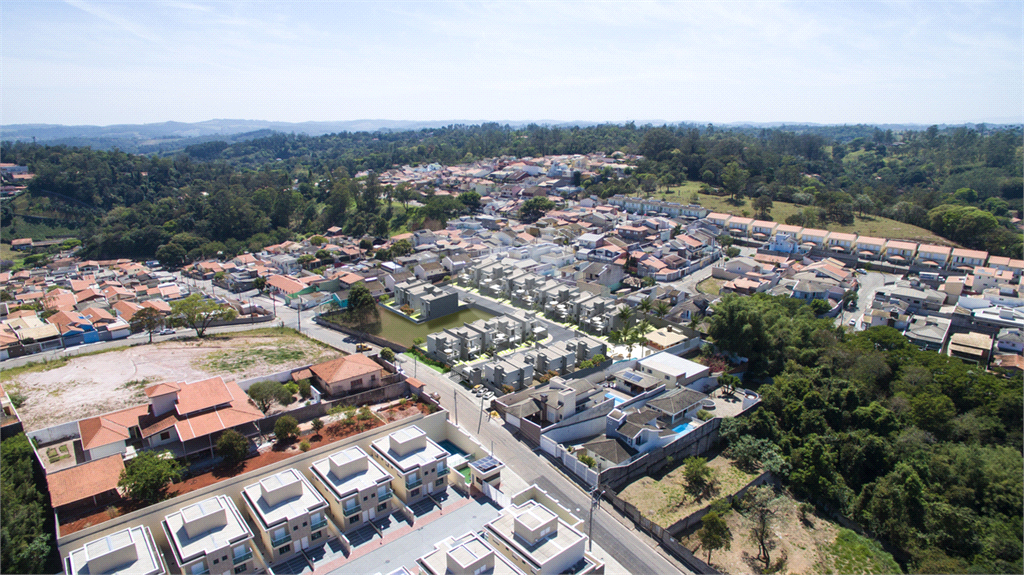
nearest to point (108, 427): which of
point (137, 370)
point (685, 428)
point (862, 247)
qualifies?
point (137, 370)

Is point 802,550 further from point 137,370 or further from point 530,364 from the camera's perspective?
point 137,370

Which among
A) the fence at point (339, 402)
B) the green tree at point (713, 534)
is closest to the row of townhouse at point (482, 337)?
the fence at point (339, 402)

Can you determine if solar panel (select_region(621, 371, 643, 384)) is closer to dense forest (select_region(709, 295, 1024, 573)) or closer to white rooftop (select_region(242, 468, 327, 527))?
dense forest (select_region(709, 295, 1024, 573))

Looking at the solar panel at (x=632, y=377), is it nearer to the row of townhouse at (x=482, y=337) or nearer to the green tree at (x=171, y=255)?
the row of townhouse at (x=482, y=337)

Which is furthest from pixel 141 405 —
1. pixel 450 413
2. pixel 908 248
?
pixel 908 248

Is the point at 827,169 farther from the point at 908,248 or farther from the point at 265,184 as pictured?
the point at 265,184
